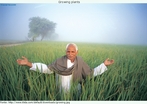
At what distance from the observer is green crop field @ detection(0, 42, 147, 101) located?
89.6 inches

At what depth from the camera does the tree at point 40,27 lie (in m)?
2.62

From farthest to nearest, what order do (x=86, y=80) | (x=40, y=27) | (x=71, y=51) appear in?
(x=40, y=27)
(x=86, y=80)
(x=71, y=51)

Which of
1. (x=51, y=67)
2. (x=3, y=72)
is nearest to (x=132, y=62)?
(x=51, y=67)

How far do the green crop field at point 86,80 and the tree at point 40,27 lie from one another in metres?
0.11

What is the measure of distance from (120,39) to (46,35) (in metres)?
0.93

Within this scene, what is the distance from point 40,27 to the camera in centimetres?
265

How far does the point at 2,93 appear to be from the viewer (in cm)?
236

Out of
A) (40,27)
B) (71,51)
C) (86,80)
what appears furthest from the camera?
(40,27)

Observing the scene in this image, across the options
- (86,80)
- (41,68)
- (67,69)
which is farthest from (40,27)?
(86,80)

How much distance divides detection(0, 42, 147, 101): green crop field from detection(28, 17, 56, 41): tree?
0.11m

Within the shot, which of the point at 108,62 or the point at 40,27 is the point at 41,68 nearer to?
the point at 40,27

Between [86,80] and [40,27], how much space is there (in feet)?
2.88

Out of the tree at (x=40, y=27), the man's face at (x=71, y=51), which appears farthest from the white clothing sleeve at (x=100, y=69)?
the tree at (x=40, y=27)

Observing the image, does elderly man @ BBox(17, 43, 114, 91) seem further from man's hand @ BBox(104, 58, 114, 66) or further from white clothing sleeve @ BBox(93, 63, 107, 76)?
man's hand @ BBox(104, 58, 114, 66)
